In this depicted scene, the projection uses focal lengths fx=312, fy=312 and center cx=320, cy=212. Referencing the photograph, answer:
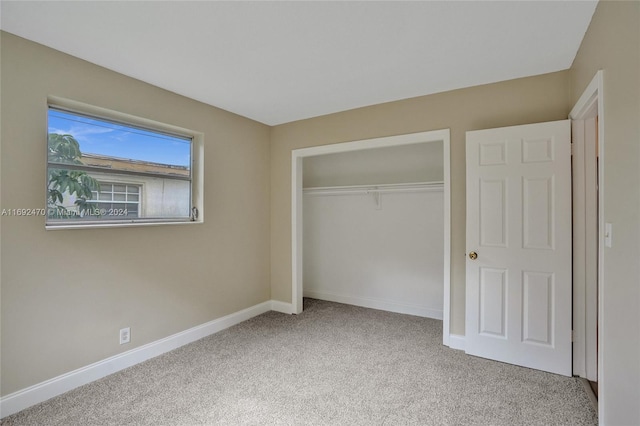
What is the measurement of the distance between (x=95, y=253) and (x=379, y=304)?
3280mm

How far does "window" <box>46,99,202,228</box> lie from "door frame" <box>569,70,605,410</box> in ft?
10.6

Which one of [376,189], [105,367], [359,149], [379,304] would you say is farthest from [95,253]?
[379,304]

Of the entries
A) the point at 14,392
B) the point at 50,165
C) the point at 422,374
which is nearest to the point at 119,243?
the point at 50,165

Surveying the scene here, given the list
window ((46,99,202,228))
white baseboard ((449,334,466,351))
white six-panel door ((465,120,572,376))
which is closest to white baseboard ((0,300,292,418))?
window ((46,99,202,228))

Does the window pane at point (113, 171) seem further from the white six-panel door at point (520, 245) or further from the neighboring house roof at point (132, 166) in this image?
the white six-panel door at point (520, 245)

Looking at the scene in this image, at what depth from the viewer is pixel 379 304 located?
426 cm

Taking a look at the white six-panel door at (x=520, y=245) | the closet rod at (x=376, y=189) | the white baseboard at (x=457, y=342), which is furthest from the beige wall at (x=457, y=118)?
the closet rod at (x=376, y=189)

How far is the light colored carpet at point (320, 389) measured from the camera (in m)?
1.98

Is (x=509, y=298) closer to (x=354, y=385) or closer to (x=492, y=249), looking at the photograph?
(x=492, y=249)

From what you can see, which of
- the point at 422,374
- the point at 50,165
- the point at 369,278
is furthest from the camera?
the point at 369,278

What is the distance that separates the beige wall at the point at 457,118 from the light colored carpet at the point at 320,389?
72 centimetres

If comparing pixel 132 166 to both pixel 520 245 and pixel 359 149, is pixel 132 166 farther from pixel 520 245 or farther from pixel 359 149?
pixel 520 245

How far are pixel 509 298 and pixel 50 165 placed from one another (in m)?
3.74

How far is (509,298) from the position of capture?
104 inches
